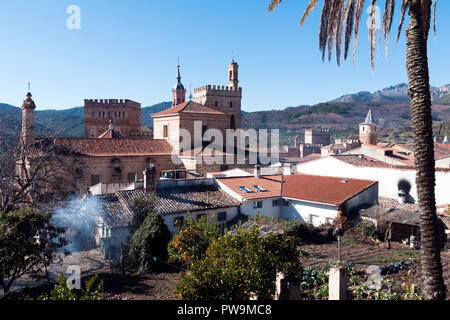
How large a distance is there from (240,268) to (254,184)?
59.6 feet

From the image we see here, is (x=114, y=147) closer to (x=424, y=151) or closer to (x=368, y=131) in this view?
(x=424, y=151)

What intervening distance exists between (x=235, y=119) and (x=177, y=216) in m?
29.8

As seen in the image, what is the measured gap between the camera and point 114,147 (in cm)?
3316

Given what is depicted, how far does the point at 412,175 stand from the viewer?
27.9 m

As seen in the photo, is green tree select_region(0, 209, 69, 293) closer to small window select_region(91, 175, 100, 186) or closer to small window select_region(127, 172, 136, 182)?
small window select_region(91, 175, 100, 186)

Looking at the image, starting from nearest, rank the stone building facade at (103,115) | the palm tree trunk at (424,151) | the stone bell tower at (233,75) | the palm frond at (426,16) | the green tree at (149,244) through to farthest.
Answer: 1. the palm tree trunk at (424,151)
2. the palm frond at (426,16)
3. the green tree at (149,244)
4. the stone bell tower at (233,75)
5. the stone building facade at (103,115)

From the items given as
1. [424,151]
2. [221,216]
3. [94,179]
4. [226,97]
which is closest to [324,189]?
[221,216]

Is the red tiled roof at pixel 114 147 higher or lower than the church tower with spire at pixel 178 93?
lower

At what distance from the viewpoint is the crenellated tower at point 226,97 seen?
4784 cm

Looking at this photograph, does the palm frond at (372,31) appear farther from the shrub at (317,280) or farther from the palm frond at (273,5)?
the shrub at (317,280)

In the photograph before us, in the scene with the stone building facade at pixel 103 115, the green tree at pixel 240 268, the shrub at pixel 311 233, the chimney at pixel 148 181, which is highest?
the stone building facade at pixel 103 115

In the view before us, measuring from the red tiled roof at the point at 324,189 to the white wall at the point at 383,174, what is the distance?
4845 mm

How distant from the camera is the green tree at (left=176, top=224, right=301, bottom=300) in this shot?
26.2 feet

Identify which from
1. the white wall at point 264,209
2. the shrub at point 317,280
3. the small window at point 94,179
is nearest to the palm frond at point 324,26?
the shrub at point 317,280
